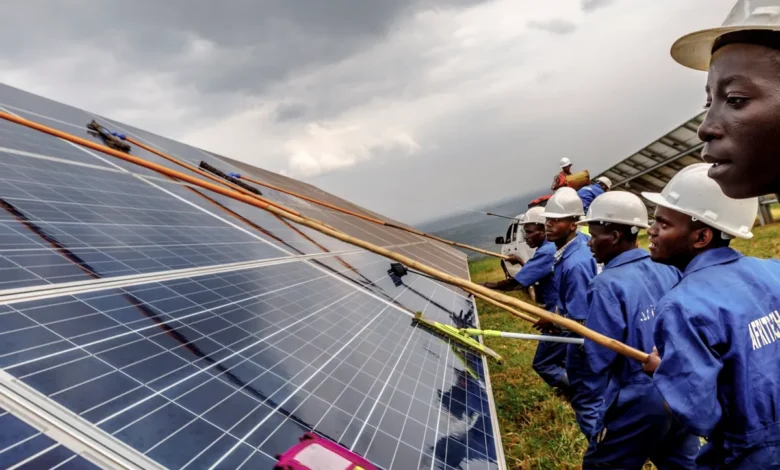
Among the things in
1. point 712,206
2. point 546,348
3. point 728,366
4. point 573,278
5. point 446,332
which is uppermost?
point 712,206

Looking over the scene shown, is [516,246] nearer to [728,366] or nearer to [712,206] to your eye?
[712,206]

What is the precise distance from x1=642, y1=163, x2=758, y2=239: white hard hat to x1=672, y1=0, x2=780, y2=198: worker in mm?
1604

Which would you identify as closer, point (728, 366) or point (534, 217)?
point (728, 366)

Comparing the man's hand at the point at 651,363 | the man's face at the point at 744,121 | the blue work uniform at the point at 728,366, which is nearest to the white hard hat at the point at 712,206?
the blue work uniform at the point at 728,366

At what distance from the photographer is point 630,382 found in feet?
10.4

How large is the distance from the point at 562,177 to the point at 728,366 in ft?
31.2

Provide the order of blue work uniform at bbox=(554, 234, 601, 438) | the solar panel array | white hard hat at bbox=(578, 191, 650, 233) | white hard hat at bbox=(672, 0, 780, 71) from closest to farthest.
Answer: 1. white hard hat at bbox=(672, 0, 780, 71)
2. white hard hat at bbox=(578, 191, 650, 233)
3. blue work uniform at bbox=(554, 234, 601, 438)
4. the solar panel array

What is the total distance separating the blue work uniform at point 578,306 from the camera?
414 centimetres

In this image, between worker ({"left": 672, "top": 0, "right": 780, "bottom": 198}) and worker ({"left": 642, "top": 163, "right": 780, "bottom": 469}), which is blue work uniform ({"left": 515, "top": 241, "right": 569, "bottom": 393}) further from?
worker ({"left": 672, "top": 0, "right": 780, "bottom": 198})

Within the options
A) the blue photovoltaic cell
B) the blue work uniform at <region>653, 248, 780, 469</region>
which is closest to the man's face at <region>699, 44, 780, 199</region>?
the blue work uniform at <region>653, 248, 780, 469</region>

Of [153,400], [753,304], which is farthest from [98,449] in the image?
[753,304]

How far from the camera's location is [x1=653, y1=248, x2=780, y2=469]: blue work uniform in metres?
1.82

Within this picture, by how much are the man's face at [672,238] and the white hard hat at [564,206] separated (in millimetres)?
2297

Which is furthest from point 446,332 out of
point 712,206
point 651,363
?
point 712,206
